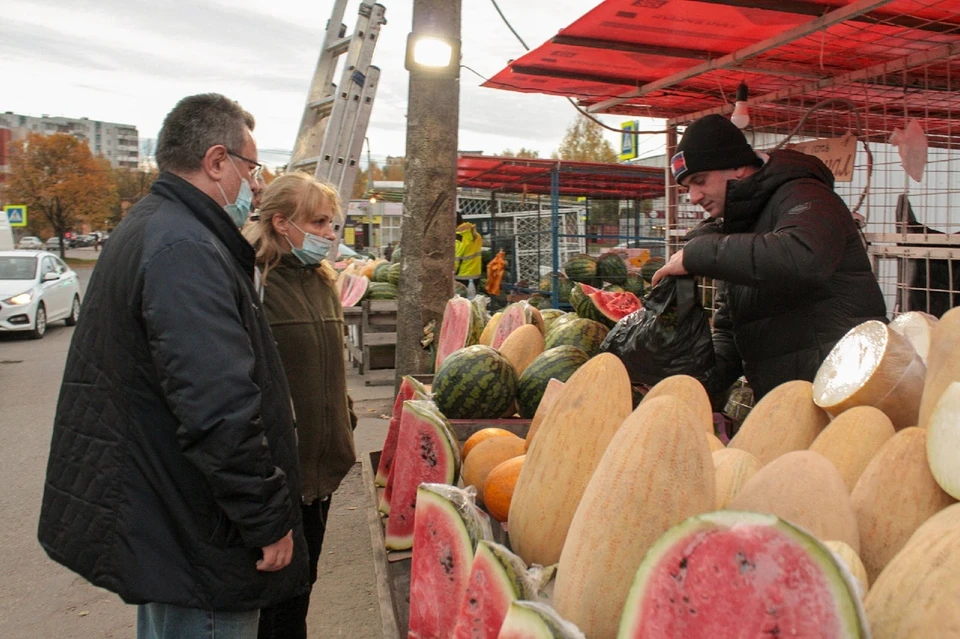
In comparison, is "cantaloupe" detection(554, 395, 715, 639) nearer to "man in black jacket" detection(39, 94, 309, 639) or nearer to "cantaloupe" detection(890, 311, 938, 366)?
"man in black jacket" detection(39, 94, 309, 639)

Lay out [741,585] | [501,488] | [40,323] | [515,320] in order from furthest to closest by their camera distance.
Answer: [40,323] → [515,320] → [501,488] → [741,585]

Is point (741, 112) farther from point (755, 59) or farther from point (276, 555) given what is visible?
point (276, 555)

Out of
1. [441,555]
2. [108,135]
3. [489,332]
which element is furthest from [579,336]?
[108,135]

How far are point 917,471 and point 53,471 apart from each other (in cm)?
210

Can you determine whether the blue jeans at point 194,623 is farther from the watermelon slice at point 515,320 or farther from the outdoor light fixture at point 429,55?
the outdoor light fixture at point 429,55

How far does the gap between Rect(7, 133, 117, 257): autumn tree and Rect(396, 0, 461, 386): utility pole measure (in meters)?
43.7

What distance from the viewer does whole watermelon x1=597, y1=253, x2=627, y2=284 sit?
1213 centimetres

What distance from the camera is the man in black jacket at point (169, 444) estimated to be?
1.82 metres

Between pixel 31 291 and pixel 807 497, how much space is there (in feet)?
57.6

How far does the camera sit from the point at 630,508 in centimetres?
129

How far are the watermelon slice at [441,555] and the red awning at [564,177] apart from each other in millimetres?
9841

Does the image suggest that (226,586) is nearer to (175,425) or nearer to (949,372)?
(175,425)

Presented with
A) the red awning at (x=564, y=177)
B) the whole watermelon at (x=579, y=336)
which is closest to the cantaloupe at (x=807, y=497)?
the whole watermelon at (x=579, y=336)

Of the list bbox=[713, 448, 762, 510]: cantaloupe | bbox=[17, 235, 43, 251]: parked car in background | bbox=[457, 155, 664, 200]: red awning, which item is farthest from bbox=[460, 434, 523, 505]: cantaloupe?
bbox=[17, 235, 43, 251]: parked car in background
